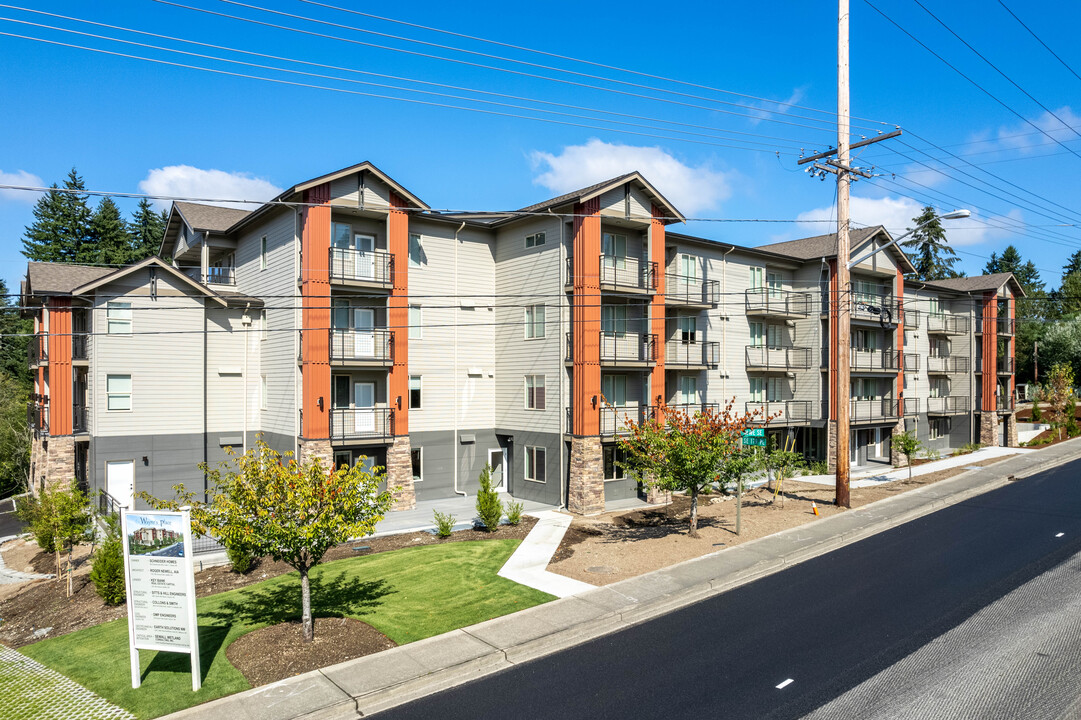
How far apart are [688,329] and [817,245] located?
34.7 ft

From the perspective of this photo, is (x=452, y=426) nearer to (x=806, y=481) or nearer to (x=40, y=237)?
(x=806, y=481)

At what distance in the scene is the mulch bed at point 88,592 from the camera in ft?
49.1

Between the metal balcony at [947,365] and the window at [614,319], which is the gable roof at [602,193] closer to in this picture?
the window at [614,319]

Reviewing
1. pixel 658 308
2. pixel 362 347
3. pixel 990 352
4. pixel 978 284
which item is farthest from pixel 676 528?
pixel 978 284

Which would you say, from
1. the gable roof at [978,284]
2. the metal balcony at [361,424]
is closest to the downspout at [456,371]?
the metal balcony at [361,424]

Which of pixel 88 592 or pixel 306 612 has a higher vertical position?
pixel 306 612

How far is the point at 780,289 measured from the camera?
3400 cm

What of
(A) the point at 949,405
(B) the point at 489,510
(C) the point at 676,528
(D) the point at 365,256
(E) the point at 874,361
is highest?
(D) the point at 365,256

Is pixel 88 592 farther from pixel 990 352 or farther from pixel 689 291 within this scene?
pixel 990 352

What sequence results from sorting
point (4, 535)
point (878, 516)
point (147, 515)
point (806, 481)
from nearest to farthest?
point (147, 515), point (878, 516), point (4, 535), point (806, 481)

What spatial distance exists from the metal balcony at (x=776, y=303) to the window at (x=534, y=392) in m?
10.8

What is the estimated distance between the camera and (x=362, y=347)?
25.7 meters

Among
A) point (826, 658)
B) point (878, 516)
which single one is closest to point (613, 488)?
point (878, 516)

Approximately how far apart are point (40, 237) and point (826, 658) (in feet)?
239
